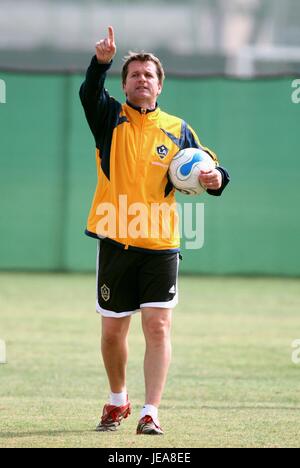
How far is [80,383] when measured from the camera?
8125 millimetres

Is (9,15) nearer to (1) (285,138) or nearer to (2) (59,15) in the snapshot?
(2) (59,15)

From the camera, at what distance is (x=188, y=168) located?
253 inches

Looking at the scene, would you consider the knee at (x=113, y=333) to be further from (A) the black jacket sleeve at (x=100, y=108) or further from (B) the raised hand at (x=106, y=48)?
(B) the raised hand at (x=106, y=48)

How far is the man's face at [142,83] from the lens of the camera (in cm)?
658

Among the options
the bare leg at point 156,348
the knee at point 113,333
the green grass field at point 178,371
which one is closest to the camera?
the green grass field at point 178,371

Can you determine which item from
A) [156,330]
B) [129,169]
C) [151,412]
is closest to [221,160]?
[129,169]

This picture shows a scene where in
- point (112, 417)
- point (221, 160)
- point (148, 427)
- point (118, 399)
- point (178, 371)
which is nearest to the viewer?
point (148, 427)

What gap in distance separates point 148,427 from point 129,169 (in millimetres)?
1396

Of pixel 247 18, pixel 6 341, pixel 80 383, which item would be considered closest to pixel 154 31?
pixel 247 18

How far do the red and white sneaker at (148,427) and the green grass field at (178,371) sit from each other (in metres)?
0.07

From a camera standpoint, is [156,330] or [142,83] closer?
[156,330]

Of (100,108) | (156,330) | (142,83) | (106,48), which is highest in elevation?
(106,48)

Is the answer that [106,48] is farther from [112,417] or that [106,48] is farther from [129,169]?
[112,417]

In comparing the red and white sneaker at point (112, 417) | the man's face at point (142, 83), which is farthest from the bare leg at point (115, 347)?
the man's face at point (142, 83)
